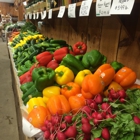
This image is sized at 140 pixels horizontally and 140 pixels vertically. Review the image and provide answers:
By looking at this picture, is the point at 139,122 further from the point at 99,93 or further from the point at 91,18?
the point at 91,18

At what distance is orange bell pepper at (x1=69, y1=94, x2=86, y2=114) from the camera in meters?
0.81

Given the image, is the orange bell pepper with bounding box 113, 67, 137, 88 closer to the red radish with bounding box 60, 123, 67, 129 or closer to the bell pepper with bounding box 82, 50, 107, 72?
the bell pepper with bounding box 82, 50, 107, 72

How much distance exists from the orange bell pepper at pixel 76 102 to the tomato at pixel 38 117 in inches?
4.9

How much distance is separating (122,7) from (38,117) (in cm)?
59

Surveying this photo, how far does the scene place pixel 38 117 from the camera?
76 cm

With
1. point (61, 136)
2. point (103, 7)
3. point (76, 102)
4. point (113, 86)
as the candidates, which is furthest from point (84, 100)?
point (103, 7)

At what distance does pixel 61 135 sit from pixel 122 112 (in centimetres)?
25

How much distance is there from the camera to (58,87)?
991 millimetres

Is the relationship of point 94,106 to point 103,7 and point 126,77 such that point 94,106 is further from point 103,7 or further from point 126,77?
point 103,7

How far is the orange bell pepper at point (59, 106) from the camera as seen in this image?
0.80 m

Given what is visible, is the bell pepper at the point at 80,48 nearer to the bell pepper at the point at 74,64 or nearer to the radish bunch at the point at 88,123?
the bell pepper at the point at 74,64

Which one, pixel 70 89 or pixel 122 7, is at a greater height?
pixel 122 7

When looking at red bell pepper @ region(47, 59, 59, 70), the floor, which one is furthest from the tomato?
the floor

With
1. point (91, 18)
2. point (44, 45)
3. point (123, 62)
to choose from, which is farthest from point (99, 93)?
point (44, 45)
